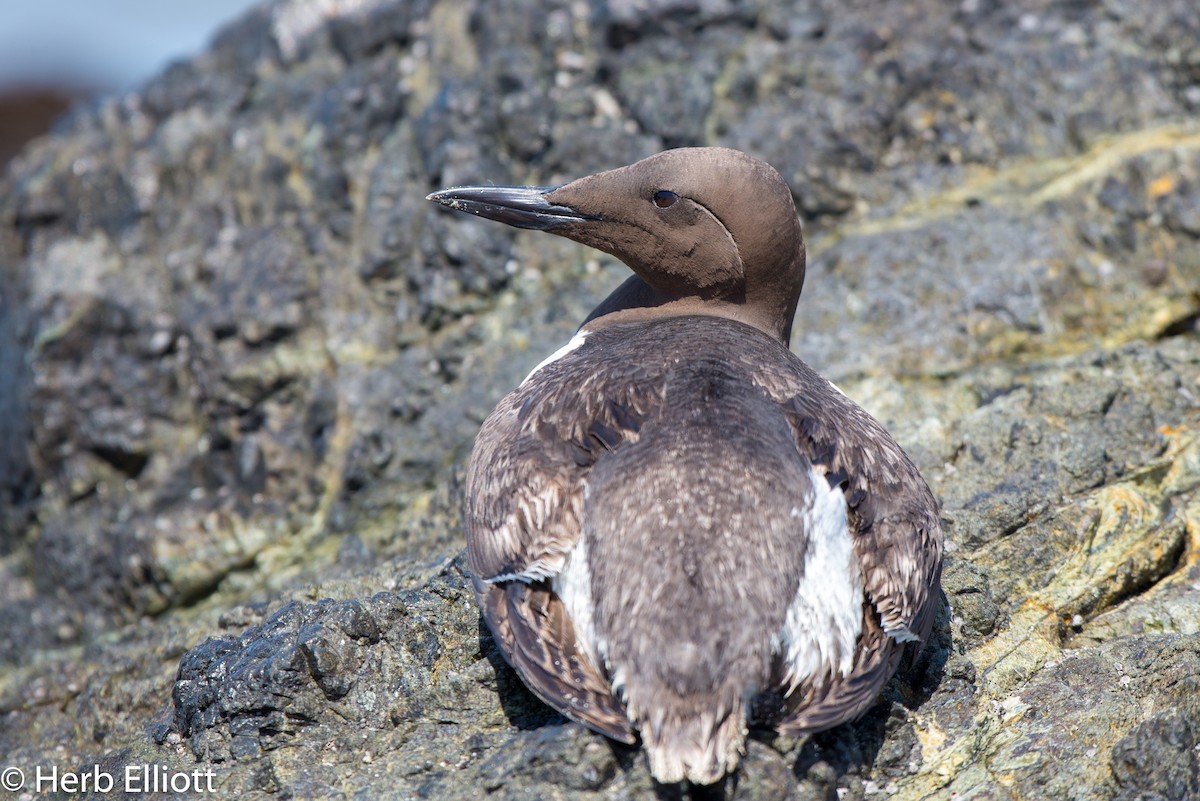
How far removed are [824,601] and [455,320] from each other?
3.97 meters

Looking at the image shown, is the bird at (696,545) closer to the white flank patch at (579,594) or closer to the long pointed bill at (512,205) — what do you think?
the white flank patch at (579,594)

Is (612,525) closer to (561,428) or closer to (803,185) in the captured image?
(561,428)

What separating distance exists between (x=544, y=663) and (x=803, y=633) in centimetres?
84

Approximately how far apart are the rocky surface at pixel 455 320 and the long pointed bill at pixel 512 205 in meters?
1.48

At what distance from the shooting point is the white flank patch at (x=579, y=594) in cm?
373

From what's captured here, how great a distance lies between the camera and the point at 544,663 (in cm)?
377

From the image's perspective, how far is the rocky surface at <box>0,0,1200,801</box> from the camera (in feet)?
15.5

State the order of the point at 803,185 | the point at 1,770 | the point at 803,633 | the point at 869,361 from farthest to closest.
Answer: the point at 803,185 < the point at 869,361 < the point at 1,770 < the point at 803,633

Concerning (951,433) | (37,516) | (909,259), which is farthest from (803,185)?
(37,516)

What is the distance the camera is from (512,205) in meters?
5.29
